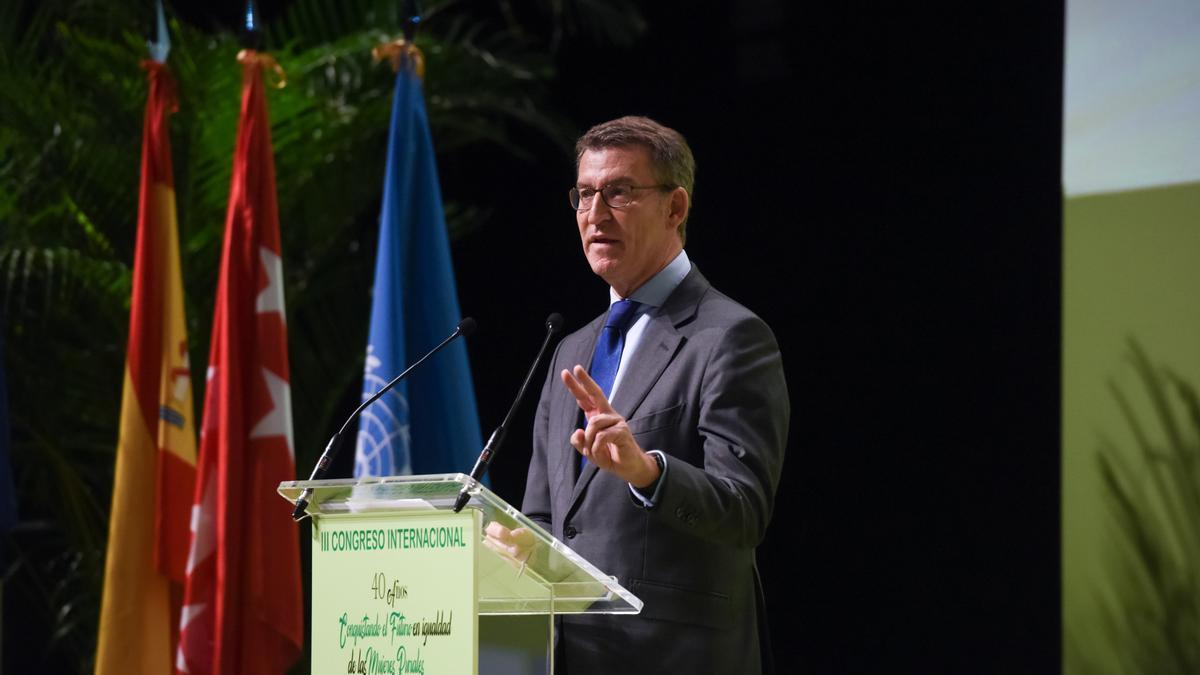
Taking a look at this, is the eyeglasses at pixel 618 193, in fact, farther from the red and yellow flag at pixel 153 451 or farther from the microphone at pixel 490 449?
the red and yellow flag at pixel 153 451

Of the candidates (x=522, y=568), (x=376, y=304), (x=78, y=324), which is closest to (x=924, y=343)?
(x=376, y=304)

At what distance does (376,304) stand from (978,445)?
6.26 ft

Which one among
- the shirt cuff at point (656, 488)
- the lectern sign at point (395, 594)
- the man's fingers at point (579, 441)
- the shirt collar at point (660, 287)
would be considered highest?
the shirt collar at point (660, 287)

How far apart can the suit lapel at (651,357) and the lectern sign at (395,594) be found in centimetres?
42

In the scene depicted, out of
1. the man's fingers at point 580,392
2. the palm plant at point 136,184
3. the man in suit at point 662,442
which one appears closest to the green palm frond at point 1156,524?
the man in suit at point 662,442

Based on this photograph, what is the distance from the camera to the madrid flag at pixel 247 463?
4000 mm

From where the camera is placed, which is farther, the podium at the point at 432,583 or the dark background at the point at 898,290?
the dark background at the point at 898,290

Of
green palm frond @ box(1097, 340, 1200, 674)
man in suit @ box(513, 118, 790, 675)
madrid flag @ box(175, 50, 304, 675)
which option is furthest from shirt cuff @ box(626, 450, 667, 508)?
madrid flag @ box(175, 50, 304, 675)

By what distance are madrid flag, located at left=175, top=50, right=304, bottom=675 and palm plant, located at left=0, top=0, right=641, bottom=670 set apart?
669mm

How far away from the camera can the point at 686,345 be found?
2312 millimetres

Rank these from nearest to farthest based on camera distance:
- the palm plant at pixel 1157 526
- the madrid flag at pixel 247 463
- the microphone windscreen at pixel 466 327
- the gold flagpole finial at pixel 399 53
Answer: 1. the microphone windscreen at pixel 466 327
2. the palm plant at pixel 1157 526
3. the madrid flag at pixel 247 463
4. the gold flagpole finial at pixel 399 53

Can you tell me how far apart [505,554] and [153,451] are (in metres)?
2.61

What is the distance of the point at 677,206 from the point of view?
2482mm

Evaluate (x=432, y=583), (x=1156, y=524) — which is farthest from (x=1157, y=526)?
(x=432, y=583)
